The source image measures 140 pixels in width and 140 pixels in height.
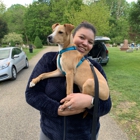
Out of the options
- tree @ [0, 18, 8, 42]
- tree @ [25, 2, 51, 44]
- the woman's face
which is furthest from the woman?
tree @ [25, 2, 51, 44]

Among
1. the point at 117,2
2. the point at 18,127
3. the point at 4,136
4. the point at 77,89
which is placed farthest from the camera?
the point at 117,2

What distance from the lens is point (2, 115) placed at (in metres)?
4.38

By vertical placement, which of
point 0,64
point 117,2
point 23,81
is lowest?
point 23,81

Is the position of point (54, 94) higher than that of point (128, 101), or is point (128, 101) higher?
point (54, 94)

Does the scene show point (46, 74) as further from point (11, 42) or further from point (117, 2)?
point (117, 2)

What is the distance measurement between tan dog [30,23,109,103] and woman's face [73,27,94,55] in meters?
0.08

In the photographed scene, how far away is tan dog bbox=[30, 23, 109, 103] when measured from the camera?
5.51 ft

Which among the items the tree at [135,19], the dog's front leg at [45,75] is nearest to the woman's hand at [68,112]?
→ the dog's front leg at [45,75]

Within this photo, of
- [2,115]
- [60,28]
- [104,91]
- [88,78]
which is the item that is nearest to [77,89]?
[88,78]

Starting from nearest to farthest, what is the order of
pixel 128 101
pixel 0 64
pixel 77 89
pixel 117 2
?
pixel 77 89, pixel 128 101, pixel 0 64, pixel 117 2

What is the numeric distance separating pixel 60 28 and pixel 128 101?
390 centimetres

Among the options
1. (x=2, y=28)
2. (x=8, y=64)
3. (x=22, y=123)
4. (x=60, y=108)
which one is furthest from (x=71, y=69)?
(x=2, y=28)

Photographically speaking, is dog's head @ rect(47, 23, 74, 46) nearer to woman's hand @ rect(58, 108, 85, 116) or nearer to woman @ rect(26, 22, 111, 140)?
woman @ rect(26, 22, 111, 140)

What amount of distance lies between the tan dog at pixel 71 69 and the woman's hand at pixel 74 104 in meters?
0.11
